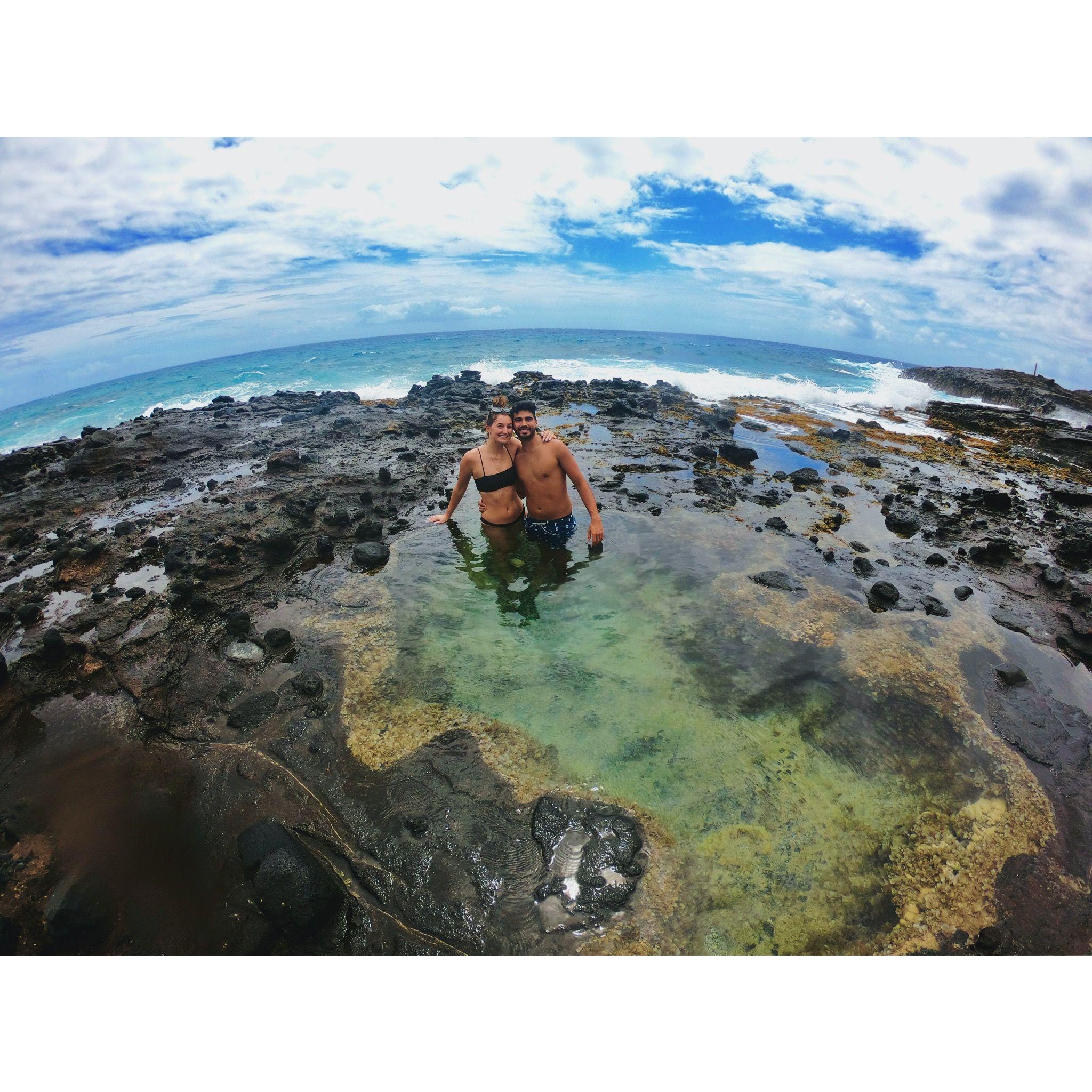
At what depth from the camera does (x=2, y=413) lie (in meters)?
59.6

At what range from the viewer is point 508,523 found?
8.77 m

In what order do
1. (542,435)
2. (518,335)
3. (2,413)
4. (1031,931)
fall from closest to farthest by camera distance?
(1031,931) < (542,435) < (2,413) < (518,335)

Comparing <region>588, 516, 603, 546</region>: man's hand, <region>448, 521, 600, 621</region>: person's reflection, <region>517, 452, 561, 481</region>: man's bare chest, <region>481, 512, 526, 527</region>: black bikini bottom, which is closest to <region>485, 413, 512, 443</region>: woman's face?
<region>517, 452, 561, 481</region>: man's bare chest

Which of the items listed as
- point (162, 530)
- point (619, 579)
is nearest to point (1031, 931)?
point (619, 579)

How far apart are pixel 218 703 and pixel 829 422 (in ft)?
73.5

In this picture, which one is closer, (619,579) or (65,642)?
(65,642)

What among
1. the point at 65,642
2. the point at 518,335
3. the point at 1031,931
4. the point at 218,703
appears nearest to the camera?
the point at 1031,931

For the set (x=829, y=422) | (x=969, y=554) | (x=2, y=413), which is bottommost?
(x=2, y=413)

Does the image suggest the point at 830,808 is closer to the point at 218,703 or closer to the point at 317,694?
the point at 317,694

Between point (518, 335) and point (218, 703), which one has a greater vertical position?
point (218, 703)

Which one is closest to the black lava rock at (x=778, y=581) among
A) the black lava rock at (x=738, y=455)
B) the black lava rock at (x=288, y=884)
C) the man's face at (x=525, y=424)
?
the man's face at (x=525, y=424)

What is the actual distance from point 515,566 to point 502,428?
2248mm

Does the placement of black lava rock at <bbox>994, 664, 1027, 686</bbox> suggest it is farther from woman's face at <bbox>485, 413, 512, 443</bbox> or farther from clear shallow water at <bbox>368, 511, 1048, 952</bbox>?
woman's face at <bbox>485, 413, 512, 443</bbox>

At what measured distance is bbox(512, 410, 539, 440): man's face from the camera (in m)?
7.27
